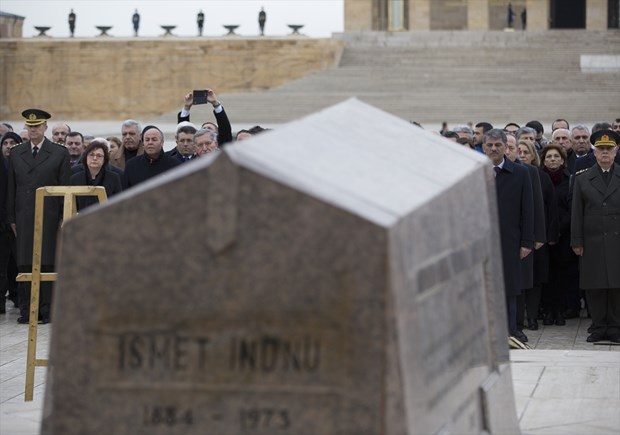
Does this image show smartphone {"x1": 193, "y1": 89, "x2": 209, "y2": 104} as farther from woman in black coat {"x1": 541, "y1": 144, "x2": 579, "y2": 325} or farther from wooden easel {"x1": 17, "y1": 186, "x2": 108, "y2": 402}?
woman in black coat {"x1": 541, "y1": 144, "x2": 579, "y2": 325}

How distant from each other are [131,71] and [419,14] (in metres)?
10.0

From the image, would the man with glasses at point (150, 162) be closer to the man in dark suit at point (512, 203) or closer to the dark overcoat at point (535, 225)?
the man in dark suit at point (512, 203)

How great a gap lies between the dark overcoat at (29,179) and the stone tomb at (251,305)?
256 inches

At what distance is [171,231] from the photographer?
3.75m

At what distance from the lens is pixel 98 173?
32.4 feet

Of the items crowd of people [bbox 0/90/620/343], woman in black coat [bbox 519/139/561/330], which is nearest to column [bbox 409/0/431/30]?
crowd of people [bbox 0/90/620/343]

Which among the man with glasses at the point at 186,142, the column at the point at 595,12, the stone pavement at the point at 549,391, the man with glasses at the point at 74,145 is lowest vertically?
the stone pavement at the point at 549,391

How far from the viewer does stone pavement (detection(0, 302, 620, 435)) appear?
5930 mm

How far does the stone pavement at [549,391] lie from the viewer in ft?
19.5

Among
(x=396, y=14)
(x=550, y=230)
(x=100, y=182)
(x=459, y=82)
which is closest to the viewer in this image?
(x=100, y=182)

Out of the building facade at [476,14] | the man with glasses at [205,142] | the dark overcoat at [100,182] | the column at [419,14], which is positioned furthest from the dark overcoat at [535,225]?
the column at [419,14]

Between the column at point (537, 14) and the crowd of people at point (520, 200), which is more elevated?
the column at point (537, 14)

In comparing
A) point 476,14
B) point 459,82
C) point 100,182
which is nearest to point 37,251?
point 100,182

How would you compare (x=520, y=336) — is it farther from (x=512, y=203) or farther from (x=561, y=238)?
(x=561, y=238)
